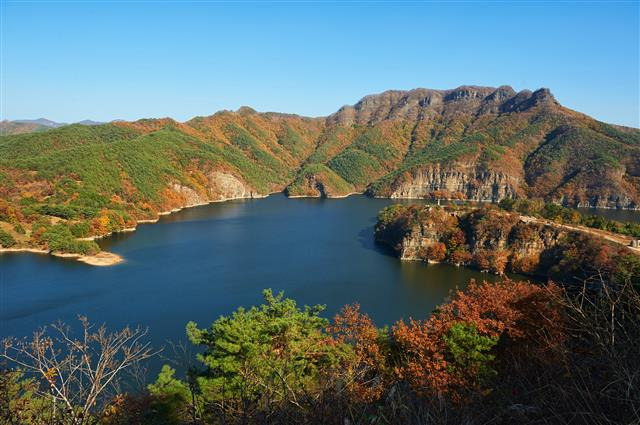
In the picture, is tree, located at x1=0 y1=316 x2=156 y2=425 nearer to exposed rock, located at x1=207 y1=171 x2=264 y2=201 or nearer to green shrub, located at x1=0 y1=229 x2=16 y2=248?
green shrub, located at x1=0 y1=229 x2=16 y2=248

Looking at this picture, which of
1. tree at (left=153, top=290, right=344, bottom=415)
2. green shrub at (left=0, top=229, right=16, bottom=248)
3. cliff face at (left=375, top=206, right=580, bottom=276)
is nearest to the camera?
tree at (left=153, top=290, right=344, bottom=415)

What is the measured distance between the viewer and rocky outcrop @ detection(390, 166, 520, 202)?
114688 millimetres

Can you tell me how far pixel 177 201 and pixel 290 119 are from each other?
116117 mm

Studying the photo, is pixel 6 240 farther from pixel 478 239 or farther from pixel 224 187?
pixel 224 187

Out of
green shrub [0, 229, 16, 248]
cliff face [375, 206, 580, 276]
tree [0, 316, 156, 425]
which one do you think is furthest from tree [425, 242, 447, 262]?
green shrub [0, 229, 16, 248]

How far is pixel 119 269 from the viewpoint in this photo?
139ft

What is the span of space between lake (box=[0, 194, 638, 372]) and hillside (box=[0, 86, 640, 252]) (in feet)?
27.5

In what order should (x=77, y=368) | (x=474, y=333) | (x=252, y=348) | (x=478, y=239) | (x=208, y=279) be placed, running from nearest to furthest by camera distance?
(x=77, y=368), (x=474, y=333), (x=252, y=348), (x=208, y=279), (x=478, y=239)

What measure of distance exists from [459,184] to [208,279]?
314 ft

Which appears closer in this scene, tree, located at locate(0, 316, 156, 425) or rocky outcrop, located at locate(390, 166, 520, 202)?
tree, located at locate(0, 316, 156, 425)

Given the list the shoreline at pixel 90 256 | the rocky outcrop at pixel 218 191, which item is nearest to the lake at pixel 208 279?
the shoreline at pixel 90 256

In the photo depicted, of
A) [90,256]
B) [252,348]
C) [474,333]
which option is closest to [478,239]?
[474,333]

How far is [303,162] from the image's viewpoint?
163 meters

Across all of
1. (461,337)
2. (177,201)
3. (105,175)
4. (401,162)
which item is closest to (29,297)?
(461,337)
